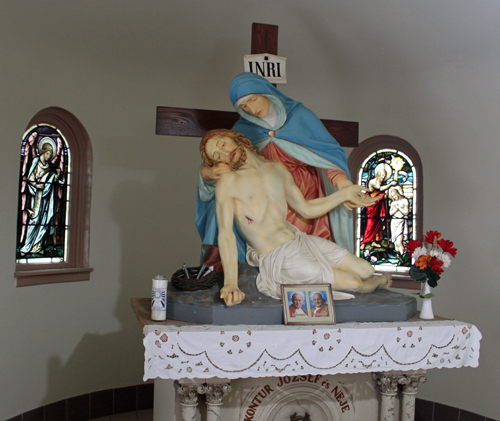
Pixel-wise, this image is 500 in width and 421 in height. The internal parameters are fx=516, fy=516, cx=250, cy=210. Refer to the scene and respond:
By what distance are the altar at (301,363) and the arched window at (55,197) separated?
194 centimetres

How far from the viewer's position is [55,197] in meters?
5.29

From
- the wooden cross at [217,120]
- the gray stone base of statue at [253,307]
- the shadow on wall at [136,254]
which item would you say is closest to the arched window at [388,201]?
the wooden cross at [217,120]

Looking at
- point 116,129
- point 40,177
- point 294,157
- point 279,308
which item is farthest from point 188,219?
point 279,308

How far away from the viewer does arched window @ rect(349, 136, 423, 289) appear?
5953 millimetres

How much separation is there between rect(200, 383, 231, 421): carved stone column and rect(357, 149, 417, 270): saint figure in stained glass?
11.0ft

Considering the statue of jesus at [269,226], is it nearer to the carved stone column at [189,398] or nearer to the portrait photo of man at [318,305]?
the portrait photo of man at [318,305]

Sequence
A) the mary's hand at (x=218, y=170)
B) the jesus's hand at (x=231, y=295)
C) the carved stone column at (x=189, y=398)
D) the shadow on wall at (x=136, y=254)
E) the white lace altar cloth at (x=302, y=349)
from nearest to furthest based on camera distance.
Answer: the white lace altar cloth at (x=302, y=349)
the carved stone column at (x=189, y=398)
the jesus's hand at (x=231, y=295)
the mary's hand at (x=218, y=170)
the shadow on wall at (x=136, y=254)

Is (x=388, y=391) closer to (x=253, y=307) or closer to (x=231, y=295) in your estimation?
(x=253, y=307)

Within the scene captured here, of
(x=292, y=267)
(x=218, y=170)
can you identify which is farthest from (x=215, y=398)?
(x=218, y=170)

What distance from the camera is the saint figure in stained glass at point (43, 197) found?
5.05 metres

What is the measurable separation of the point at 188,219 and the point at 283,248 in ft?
7.80

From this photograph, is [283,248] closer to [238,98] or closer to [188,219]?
[238,98]

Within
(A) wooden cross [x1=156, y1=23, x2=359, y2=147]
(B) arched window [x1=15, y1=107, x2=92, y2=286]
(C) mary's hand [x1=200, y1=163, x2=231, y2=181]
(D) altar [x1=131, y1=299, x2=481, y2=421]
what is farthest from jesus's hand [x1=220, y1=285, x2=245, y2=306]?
(B) arched window [x1=15, y1=107, x2=92, y2=286]

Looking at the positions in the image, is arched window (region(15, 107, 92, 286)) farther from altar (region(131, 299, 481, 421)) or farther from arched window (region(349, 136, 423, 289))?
arched window (region(349, 136, 423, 289))
